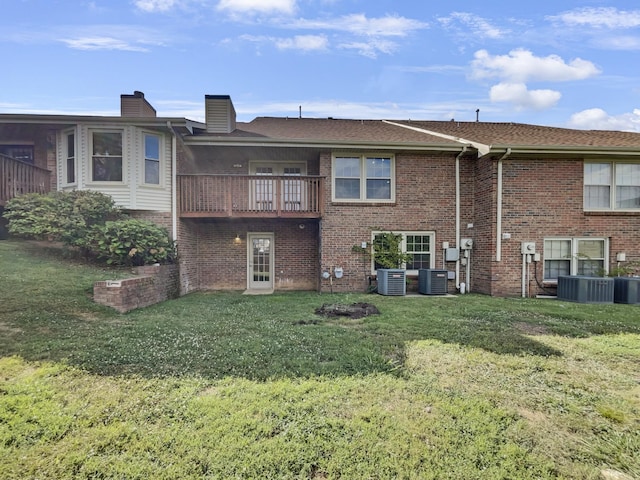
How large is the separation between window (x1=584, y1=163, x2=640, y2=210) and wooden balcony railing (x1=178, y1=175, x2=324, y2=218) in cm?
786

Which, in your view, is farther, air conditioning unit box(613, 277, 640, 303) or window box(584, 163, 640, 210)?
window box(584, 163, 640, 210)

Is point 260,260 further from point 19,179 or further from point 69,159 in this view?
point 19,179

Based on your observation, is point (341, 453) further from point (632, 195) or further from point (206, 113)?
point (632, 195)

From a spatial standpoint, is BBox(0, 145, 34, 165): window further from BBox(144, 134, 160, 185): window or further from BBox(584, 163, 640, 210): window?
BBox(584, 163, 640, 210): window

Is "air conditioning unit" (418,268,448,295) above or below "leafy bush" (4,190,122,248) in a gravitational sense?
below

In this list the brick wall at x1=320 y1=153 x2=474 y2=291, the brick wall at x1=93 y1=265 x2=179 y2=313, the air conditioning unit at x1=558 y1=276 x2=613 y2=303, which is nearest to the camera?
the brick wall at x1=93 y1=265 x2=179 y2=313

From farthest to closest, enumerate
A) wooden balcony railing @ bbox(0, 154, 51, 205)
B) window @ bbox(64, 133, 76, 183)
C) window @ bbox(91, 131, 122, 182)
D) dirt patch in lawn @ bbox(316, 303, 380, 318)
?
window @ bbox(64, 133, 76, 183), window @ bbox(91, 131, 122, 182), wooden balcony railing @ bbox(0, 154, 51, 205), dirt patch in lawn @ bbox(316, 303, 380, 318)

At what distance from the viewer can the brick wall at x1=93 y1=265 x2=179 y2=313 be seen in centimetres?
570

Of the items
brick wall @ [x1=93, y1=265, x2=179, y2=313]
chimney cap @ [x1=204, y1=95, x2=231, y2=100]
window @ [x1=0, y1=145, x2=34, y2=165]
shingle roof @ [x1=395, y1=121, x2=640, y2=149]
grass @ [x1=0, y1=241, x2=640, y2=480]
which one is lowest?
grass @ [x1=0, y1=241, x2=640, y2=480]

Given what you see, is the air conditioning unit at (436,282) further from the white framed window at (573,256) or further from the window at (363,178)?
the white framed window at (573,256)

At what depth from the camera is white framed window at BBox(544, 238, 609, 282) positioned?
29.1 ft

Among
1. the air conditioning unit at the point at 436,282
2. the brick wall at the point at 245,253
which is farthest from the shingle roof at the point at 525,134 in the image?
the brick wall at the point at 245,253

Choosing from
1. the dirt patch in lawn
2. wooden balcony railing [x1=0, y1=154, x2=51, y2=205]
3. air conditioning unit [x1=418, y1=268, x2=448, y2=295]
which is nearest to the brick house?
wooden balcony railing [x1=0, y1=154, x2=51, y2=205]

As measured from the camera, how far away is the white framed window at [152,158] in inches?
336
